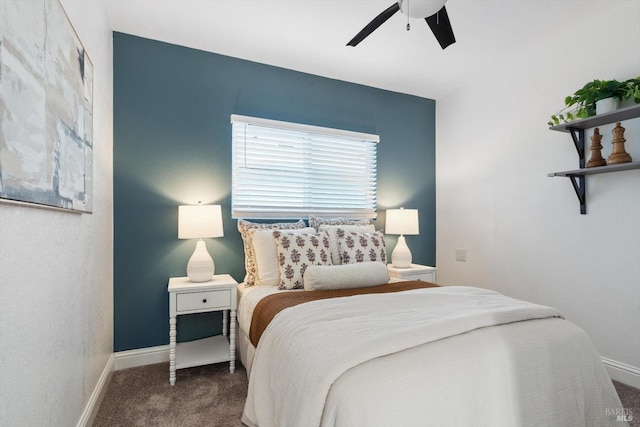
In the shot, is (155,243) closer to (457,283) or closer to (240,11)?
(240,11)

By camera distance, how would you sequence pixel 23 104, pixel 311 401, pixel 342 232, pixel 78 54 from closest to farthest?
pixel 23 104 → pixel 311 401 → pixel 78 54 → pixel 342 232

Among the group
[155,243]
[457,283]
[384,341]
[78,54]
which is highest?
[78,54]

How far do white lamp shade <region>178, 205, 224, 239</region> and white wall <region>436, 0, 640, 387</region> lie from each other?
2498 millimetres

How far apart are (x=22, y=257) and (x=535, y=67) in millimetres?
3634

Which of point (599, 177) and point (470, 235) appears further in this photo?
point (470, 235)

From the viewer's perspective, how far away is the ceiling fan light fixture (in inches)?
63.7

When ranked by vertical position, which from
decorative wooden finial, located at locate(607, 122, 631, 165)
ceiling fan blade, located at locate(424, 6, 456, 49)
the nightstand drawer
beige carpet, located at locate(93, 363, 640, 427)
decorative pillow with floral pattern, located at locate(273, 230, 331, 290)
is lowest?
beige carpet, located at locate(93, 363, 640, 427)

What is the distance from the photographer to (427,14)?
1712 mm

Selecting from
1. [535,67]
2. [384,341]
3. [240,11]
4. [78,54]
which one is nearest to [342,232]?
[384,341]

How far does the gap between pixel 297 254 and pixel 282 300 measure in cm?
52

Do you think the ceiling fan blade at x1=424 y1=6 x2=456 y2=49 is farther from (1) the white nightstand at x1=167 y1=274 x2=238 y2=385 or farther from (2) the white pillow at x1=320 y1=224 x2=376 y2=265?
(1) the white nightstand at x1=167 y1=274 x2=238 y2=385

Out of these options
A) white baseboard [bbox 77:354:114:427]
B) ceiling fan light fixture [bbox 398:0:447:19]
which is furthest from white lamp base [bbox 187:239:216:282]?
ceiling fan light fixture [bbox 398:0:447:19]

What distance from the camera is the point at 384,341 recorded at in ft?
3.87

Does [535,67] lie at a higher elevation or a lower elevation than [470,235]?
higher
